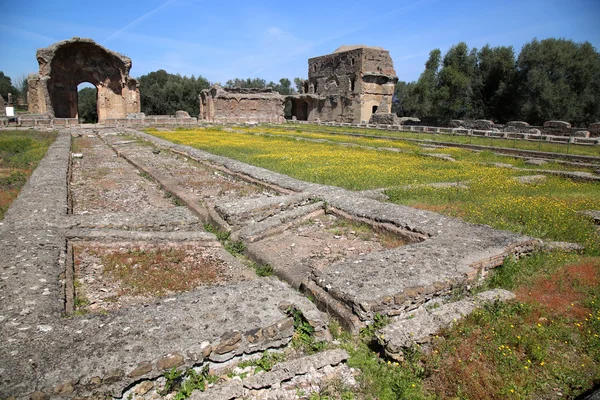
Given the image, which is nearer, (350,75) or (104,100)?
(104,100)

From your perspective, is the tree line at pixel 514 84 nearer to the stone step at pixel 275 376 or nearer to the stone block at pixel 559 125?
the stone block at pixel 559 125

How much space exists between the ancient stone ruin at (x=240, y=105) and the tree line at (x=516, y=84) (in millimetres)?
17123

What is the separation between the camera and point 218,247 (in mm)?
5797

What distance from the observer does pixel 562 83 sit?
110ft

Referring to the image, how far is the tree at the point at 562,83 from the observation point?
33750 millimetres

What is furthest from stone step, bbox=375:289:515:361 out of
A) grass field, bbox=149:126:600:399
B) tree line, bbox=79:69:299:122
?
tree line, bbox=79:69:299:122

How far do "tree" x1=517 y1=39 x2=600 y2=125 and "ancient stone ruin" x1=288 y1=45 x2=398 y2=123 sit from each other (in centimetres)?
1343

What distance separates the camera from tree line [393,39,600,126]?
33.9m

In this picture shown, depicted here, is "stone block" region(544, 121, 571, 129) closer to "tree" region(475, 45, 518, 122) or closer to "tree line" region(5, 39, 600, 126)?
"tree line" region(5, 39, 600, 126)

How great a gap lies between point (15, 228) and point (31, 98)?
34.0 metres

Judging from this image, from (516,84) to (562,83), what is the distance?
4.32 m

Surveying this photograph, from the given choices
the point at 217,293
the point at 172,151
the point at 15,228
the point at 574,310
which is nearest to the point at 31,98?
the point at 172,151

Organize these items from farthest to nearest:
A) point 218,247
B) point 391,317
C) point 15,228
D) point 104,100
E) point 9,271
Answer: point 104,100 → point 218,247 → point 15,228 → point 9,271 → point 391,317

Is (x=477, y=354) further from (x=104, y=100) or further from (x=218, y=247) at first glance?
(x=104, y=100)
